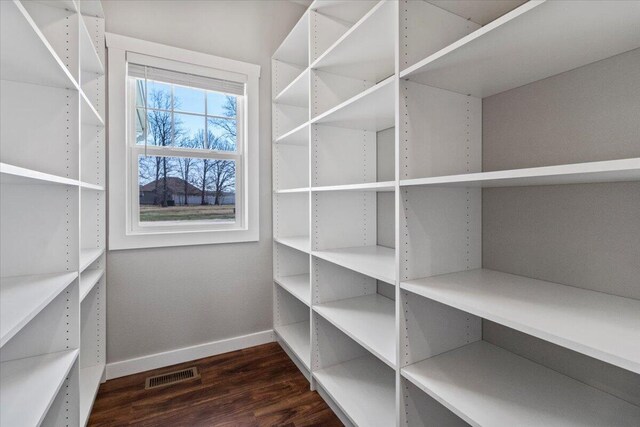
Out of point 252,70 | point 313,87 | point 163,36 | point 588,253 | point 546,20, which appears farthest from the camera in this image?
point 252,70

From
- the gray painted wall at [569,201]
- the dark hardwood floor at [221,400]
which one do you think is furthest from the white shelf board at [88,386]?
the gray painted wall at [569,201]

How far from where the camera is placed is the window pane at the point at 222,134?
250cm

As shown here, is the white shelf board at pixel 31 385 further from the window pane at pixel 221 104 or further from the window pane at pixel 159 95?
the window pane at pixel 221 104

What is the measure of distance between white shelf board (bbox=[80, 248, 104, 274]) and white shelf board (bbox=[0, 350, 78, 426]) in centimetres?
42

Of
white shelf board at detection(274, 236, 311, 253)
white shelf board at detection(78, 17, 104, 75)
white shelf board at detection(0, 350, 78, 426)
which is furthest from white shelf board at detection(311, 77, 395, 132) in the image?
white shelf board at detection(0, 350, 78, 426)

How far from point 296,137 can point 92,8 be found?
4.93 ft

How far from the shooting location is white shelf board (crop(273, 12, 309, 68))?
210 centimetres

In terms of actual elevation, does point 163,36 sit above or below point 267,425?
above

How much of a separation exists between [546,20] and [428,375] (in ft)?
3.99

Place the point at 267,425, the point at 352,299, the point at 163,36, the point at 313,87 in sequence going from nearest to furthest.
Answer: the point at 267,425 < the point at 313,87 < the point at 352,299 < the point at 163,36

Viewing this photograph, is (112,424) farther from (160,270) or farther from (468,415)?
(468,415)

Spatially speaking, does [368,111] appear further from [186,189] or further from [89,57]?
[89,57]

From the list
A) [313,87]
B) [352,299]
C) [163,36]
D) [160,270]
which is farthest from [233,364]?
[163,36]

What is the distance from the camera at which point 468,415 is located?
98cm
